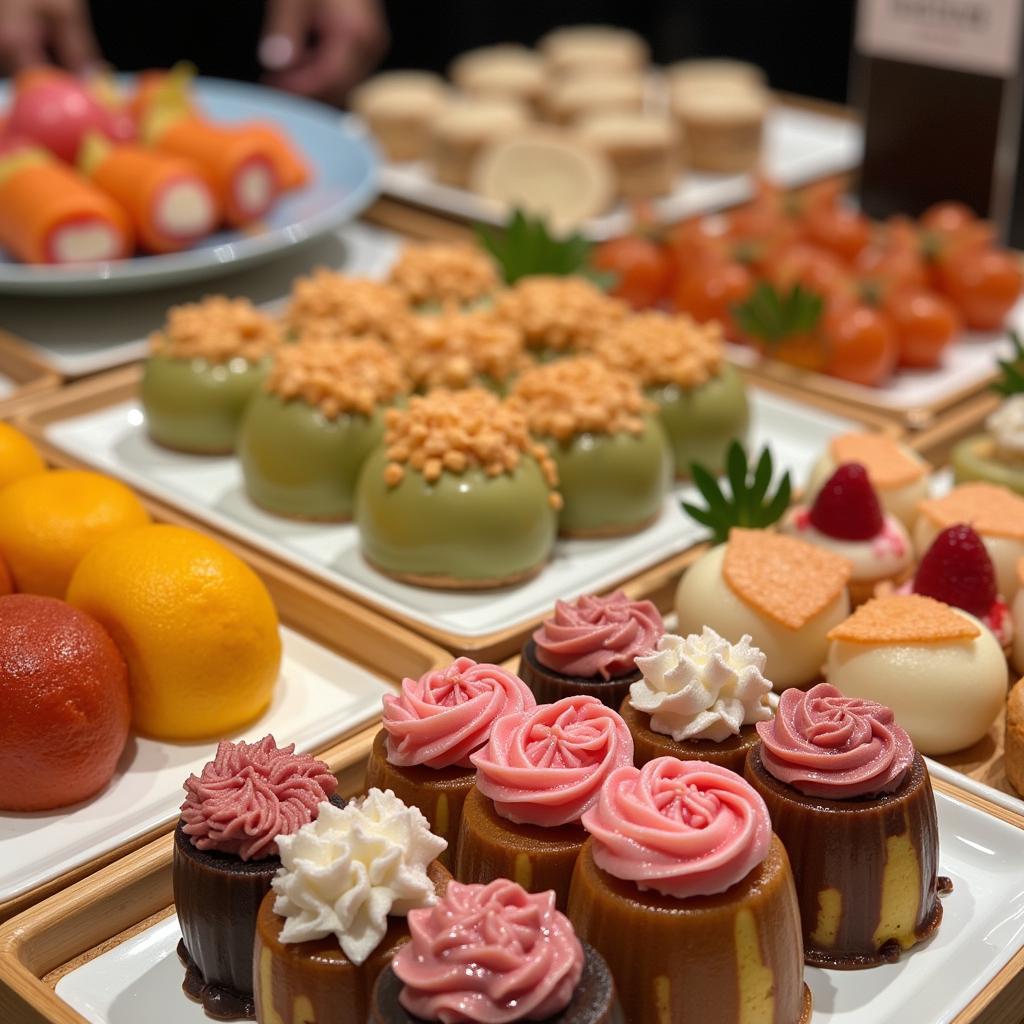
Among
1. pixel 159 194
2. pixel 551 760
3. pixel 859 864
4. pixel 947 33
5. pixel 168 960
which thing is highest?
pixel 947 33

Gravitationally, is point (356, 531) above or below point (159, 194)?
below

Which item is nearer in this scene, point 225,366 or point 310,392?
point 310,392

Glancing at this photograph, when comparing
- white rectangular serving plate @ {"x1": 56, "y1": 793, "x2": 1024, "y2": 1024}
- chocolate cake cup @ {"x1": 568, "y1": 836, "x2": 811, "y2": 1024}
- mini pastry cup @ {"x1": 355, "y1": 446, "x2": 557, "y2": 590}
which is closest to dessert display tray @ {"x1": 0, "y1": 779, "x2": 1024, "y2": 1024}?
white rectangular serving plate @ {"x1": 56, "y1": 793, "x2": 1024, "y2": 1024}

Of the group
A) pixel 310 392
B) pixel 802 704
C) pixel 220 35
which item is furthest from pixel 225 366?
pixel 220 35

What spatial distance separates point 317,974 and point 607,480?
3.31 feet

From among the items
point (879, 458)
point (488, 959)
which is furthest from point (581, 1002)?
point (879, 458)

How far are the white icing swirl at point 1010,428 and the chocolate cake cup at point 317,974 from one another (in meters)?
1.26

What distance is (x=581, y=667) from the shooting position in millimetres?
1419

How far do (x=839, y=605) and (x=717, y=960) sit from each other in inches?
25.5

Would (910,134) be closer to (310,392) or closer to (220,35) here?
(310,392)

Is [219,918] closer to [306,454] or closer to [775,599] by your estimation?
[775,599]

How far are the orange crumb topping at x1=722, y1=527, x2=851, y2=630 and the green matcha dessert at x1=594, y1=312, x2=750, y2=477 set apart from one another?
0.42 m

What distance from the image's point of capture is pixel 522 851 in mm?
1188

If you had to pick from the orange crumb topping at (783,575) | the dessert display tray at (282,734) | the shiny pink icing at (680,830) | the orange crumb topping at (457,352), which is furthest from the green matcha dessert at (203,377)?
the shiny pink icing at (680,830)
